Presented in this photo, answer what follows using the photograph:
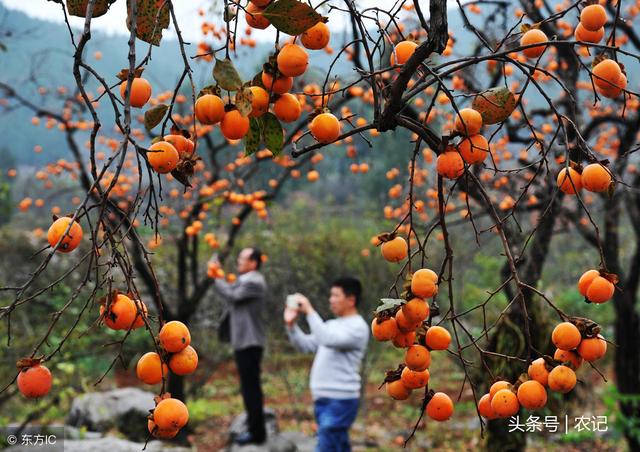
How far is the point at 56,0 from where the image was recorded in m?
0.84

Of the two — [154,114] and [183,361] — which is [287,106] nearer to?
[154,114]

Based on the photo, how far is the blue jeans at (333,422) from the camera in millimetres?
3475

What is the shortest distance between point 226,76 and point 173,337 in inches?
13.8

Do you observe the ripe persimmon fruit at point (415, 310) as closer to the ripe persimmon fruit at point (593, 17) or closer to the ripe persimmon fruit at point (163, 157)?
the ripe persimmon fruit at point (163, 157)

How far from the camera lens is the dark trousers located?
4.61 m

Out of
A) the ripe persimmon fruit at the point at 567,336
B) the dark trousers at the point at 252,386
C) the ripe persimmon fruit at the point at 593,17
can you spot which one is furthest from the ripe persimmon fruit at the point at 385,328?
the dark trousers at the point at 252,386

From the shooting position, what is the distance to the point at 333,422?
11.4 feet

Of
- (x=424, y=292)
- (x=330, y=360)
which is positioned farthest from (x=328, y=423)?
(x=424, y=292)

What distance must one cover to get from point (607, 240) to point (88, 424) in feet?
15.6

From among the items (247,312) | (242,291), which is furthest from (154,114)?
(247,312)

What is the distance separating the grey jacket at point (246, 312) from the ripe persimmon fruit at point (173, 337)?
12.1 feet

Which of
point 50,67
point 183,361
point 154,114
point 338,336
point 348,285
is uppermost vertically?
point 50,67

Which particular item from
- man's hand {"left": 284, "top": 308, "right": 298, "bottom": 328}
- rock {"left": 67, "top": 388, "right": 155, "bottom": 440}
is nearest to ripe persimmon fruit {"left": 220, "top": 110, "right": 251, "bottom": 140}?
man's hand {"left": 284, "top": 308, "right": 298, "bottom": 328}

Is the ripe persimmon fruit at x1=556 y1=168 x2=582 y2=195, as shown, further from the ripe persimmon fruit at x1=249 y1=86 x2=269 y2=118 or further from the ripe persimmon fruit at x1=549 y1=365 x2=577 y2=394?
the ripe persimmon fruit at x1=249 y1=86 x2=269 y2=118
